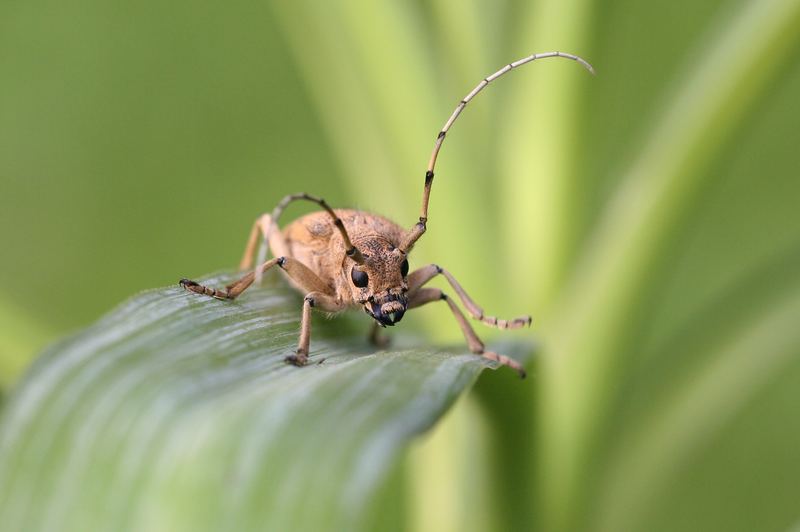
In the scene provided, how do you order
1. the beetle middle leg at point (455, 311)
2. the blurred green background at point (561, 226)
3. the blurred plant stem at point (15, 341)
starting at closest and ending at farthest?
the blurred green background at point (561, 226) → the beetle middle leg at point (455, 311) → the blurred plant stem at point (15, 341)

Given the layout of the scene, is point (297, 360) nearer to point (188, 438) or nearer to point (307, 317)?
point (188, 438)

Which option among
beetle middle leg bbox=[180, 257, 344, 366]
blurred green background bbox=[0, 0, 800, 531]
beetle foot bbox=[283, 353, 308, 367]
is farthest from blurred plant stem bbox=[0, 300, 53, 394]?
beetle foot bbox=[283, 353, 308, 367]

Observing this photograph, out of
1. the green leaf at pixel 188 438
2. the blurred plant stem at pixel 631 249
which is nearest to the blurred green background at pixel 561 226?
the blurred plant stem at pixel 631 249

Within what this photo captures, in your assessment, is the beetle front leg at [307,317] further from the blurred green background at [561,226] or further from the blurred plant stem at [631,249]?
the blurred plant stem at [631,249]

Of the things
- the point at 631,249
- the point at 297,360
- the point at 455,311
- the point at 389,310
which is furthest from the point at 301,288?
the point at 297,360

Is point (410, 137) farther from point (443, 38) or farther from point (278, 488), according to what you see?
point (278, 488)
